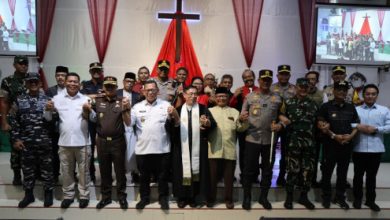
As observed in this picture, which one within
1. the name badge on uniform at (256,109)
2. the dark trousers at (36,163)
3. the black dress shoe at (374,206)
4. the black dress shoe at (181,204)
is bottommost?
the black dress shoe at (374,206)

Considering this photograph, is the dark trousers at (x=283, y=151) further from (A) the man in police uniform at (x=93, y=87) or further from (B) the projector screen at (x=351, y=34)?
(B) the projector screen at (x=351, y=34)

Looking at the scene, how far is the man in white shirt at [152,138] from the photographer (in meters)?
3.72

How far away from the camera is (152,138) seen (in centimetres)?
371

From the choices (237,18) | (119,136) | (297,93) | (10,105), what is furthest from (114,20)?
(297,93)

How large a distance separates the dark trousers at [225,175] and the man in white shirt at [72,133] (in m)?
1.46

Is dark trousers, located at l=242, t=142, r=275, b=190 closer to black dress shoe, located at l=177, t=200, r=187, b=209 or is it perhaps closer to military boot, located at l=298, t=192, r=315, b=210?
military boot, located at l=298, t=192, r=315, b=210

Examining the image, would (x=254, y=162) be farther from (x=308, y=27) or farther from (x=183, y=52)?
(x=308, y=27)

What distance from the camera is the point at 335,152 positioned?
387cm

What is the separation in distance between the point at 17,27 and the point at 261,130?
540 centimetres

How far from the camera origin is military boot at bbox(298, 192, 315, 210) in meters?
3.90

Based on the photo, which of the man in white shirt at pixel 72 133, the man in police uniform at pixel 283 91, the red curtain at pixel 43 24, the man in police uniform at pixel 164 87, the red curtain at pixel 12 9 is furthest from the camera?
the red curtain at pixel 43 24

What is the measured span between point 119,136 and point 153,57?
3.49m

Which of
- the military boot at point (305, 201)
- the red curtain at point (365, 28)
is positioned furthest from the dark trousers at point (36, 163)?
the red curtain at point (365, 28)

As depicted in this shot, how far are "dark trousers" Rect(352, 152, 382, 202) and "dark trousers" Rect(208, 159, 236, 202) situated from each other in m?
1.50
